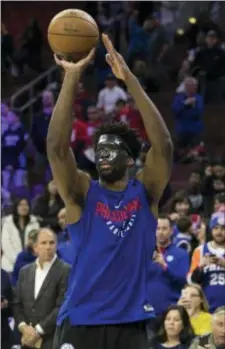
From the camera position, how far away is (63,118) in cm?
583

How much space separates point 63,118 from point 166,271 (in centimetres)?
513

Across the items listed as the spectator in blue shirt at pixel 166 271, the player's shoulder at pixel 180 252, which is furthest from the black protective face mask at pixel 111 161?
the player's shoulder at pixel 180 252

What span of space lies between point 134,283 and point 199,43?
14744 millimetres

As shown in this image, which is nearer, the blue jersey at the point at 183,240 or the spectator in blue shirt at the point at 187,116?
the blue jersey at the point at 183,240

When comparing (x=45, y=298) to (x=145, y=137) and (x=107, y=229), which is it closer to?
(x=107, y=229)

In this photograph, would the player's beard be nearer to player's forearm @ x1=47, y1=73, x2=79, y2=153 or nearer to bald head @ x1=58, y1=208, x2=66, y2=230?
player's forearm @ x1=47, y1=73, x2=79, y2=153

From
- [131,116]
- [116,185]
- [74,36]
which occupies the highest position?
[131,116]

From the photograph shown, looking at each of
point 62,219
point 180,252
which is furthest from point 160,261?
point 62,219

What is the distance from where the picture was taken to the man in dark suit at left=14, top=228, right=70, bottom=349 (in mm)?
10141

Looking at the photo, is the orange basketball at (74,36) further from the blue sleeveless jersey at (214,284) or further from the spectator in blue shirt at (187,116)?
the spectator in blue shirt at (187,116)

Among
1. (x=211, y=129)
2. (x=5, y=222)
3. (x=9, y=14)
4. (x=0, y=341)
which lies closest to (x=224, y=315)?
(x=0, y=341)

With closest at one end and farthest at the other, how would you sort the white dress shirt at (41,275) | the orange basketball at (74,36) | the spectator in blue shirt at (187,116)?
1. the orange basketball at (74,36)
2. the white dress shirt at (41,275)
3. the spectator in blue shirt at (187,116)

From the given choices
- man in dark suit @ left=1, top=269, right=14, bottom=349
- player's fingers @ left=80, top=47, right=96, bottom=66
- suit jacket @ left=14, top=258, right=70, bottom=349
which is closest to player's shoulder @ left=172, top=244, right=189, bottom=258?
suit jacket @ left=14, top=258, right=70, bottom=349

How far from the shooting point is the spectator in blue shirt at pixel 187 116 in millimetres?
17688
